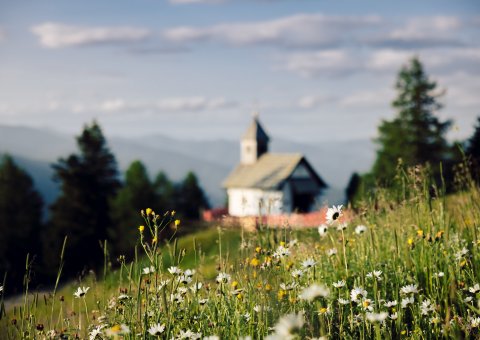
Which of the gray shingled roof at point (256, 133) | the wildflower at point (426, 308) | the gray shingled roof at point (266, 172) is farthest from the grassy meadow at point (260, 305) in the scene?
the gray shingled roof at point (256, 133)

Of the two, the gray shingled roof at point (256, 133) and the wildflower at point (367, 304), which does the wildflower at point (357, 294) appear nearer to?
the wildflower at point (367, 304)

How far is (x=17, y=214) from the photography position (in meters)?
45.2

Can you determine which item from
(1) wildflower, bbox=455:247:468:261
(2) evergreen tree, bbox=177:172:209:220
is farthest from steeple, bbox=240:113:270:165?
(1) wildflower, bbox=455:247:468:261

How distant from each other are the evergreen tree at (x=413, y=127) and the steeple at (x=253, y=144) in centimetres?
1236

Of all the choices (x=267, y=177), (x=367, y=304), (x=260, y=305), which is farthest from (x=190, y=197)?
(x=367, y=304)

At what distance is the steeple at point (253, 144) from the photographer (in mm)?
52781

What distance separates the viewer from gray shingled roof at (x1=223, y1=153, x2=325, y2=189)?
162 ft

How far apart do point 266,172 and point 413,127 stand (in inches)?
528

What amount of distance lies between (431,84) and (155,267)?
44773 mm

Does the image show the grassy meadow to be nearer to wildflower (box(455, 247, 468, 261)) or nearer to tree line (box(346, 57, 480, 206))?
wildflower (box(455, 247, 468, 261))

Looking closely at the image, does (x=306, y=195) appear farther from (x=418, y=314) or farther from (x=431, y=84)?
(x=418, y=314)

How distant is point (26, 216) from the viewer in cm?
4522

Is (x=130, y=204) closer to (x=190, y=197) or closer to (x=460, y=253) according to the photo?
(x=190, y=197)

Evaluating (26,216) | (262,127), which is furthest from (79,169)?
(262,127)
